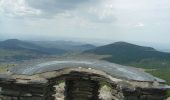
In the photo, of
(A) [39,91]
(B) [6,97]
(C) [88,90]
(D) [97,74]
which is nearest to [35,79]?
(A) [39,91]

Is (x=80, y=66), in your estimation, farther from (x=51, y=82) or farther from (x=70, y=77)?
(x=51, y=82)

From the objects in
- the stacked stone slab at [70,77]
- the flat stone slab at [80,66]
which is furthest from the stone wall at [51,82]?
the flat stone slab at [80,66]

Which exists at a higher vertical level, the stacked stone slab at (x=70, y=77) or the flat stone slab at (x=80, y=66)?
the flat stone slab at (x=80, y=66)

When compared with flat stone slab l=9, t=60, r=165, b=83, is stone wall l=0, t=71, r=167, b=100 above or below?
below

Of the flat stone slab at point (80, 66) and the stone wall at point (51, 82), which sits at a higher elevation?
the flat stone slab at point (80, 66)

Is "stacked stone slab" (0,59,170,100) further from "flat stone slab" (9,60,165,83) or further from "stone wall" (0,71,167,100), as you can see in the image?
"flat stone slab" (9,60,165,83)

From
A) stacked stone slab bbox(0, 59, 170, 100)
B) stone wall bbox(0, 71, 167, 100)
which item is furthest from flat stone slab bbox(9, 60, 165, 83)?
stone wall bbox(0, 71, 167, 100)

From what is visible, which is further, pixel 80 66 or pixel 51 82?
pixel 80 66

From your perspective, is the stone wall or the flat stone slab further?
the flat stone slab

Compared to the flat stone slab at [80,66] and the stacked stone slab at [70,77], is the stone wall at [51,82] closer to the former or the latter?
the stacked stone slab at [70,77]

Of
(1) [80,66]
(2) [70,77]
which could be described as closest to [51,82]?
(2) [70,77]

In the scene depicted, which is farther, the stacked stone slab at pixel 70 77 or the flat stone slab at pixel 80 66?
the flat stone slab at pixel 80 66
